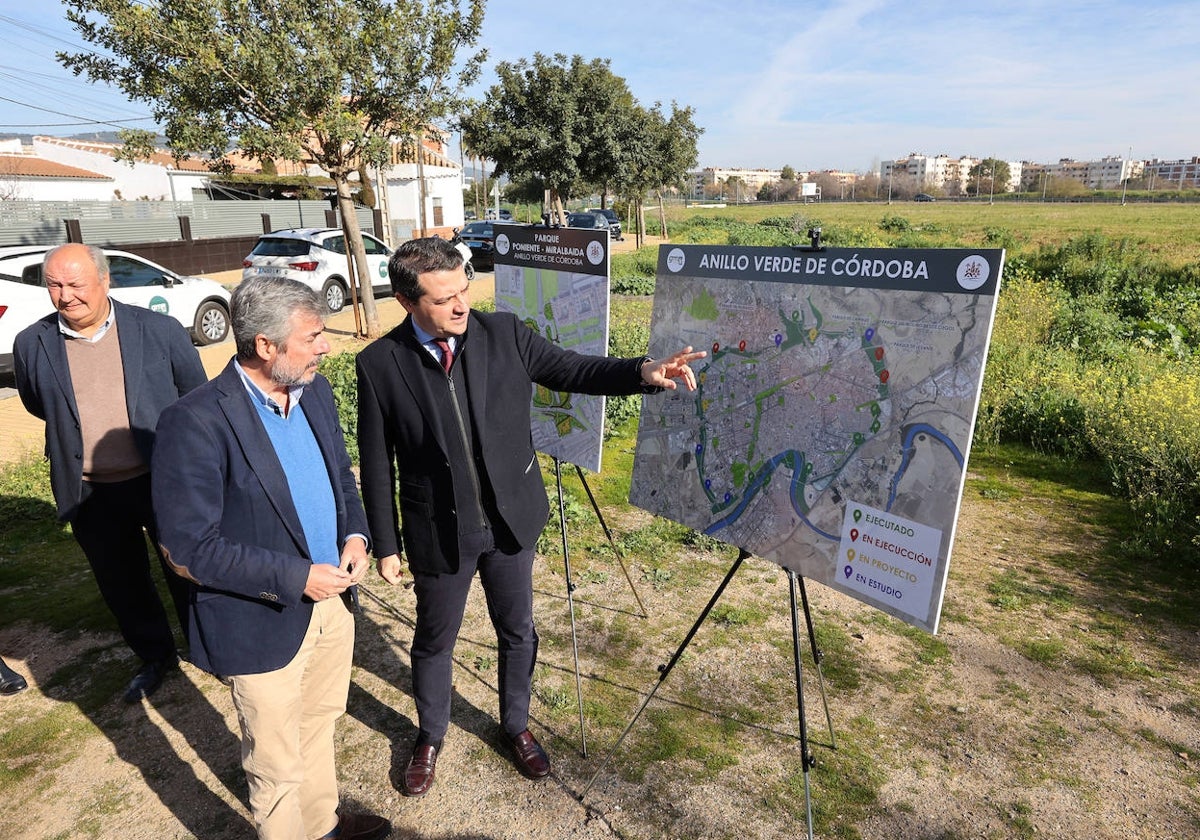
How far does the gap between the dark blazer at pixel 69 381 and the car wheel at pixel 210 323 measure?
9090 millimetres

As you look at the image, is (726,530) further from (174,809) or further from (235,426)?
(174,809)

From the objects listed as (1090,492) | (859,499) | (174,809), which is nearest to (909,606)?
(859,499)

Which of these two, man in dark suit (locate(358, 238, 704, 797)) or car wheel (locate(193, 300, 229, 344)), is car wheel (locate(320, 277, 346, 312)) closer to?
car wheel (locate(193, 300, 229, 344))

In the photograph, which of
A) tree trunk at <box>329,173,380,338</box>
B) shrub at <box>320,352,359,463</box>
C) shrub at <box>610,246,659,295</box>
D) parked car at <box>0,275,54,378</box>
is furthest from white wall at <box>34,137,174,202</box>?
shrub at <box>320,352,359,463</box>

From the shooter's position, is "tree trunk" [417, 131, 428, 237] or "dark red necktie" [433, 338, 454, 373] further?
"tree trunk" [417, 131, 428, 237]

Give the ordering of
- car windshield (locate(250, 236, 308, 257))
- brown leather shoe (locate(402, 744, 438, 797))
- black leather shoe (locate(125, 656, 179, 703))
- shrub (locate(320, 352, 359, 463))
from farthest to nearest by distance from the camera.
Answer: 1. car windshield (locate(250, 236, 308, 257))
2. shrub (locate(320, 352, 359, 463))
3. black leather shoe (locate(125, 656, 179, 703))
4. brown leather shoe (locate(402, 744, 438, 797))

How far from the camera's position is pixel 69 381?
10.4 feet

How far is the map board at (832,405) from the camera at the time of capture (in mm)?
2271

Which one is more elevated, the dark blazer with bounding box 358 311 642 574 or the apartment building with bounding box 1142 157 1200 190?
the apartment building with bounding box 1142 157 1200 190

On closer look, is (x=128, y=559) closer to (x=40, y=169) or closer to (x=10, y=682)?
(x=10, y=682)

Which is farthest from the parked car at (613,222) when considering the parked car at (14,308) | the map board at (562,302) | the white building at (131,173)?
the map board at (562,302)

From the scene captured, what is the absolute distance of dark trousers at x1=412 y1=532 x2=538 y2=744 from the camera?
111 inches

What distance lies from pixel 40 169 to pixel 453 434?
44670 mm

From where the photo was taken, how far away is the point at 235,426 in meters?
2.10
